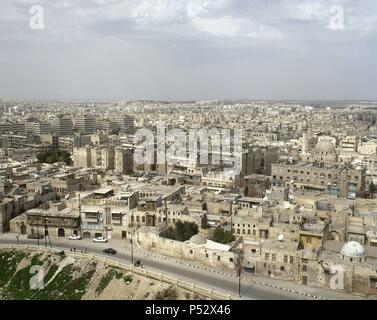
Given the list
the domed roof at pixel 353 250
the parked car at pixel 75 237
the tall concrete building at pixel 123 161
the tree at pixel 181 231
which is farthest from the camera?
the tall concrete building at pixel 123 161

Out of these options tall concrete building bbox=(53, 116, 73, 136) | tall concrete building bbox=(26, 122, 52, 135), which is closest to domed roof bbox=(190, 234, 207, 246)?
tall concrete building bbox=(26, 122, 52, 135)

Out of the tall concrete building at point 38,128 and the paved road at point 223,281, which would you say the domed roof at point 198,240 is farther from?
the tall concrete building at point 38,128

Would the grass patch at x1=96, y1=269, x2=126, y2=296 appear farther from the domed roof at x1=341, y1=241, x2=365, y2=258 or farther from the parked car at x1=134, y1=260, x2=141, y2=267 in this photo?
the domed roof at x1=341, y1=241, x2=365, y2=258

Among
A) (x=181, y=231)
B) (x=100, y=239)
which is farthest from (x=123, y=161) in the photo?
(x=181, y=231)

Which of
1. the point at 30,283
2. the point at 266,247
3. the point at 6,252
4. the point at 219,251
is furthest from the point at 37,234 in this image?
the point at 266,247

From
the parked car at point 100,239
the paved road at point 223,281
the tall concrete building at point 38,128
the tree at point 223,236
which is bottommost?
the paved road at point 223,281

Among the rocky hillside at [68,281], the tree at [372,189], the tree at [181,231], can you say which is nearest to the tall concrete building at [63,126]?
the tree at [372,189]
